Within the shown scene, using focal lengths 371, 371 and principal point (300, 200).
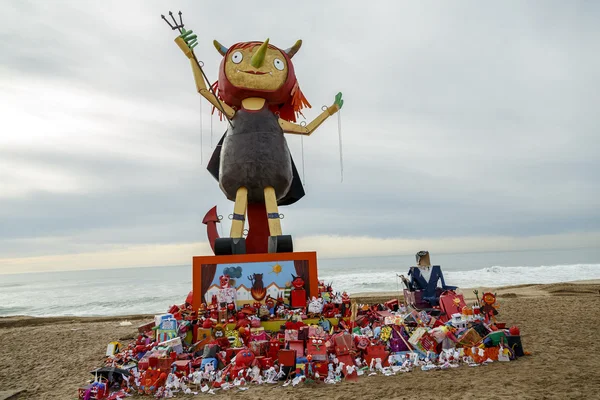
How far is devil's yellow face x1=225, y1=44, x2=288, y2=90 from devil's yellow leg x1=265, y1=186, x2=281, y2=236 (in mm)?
1992

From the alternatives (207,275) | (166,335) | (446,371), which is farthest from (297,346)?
(207,275)

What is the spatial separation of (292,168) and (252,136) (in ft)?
4.33

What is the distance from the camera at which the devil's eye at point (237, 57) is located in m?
7.02

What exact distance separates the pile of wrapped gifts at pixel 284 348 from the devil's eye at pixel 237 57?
435 centimetres

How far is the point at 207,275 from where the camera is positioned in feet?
20.0

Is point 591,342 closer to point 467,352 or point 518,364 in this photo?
point 518,364

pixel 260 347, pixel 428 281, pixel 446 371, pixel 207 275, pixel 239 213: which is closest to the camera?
pixel 446 371

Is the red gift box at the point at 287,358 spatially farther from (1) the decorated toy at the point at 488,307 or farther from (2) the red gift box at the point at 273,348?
(1) the decorated toy at the point at 488,307

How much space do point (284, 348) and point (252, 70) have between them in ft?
16.2

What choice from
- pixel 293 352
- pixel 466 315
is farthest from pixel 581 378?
pixel 293 352

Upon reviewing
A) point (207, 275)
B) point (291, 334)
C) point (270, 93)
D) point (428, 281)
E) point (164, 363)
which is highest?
point (270, 93)

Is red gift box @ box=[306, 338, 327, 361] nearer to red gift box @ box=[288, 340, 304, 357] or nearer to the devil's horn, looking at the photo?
red gift box @ box=[288, 340, 304, 357]

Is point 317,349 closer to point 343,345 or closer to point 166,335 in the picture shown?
point 343,345

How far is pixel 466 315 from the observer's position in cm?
536
